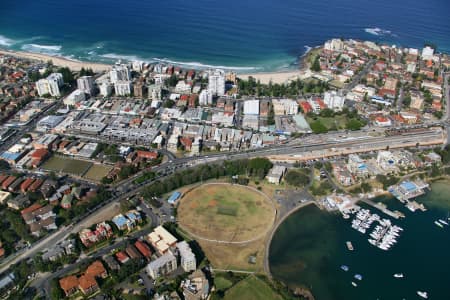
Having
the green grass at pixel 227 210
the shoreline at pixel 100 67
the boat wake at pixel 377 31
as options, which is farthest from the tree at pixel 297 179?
the boat wake at pixel 377 31

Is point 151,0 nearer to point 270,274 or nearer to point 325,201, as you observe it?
point 325,201

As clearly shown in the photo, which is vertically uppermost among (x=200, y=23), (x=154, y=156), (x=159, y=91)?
(x=200, y=23)

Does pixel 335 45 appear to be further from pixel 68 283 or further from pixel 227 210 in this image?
pixel 68 283

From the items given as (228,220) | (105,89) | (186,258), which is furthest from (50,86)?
(186,258)

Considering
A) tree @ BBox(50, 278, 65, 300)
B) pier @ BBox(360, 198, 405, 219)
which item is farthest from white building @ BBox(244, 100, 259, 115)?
tree @ BBox(50, 278, 65, 300)

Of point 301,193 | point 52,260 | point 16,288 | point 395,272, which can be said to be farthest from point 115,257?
point 395,272

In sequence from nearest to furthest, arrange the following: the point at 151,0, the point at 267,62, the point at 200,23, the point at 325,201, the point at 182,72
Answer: the point at 325,201
the point at 182,72
the point at 267,62
the point at 200,23
the point at 151,0
